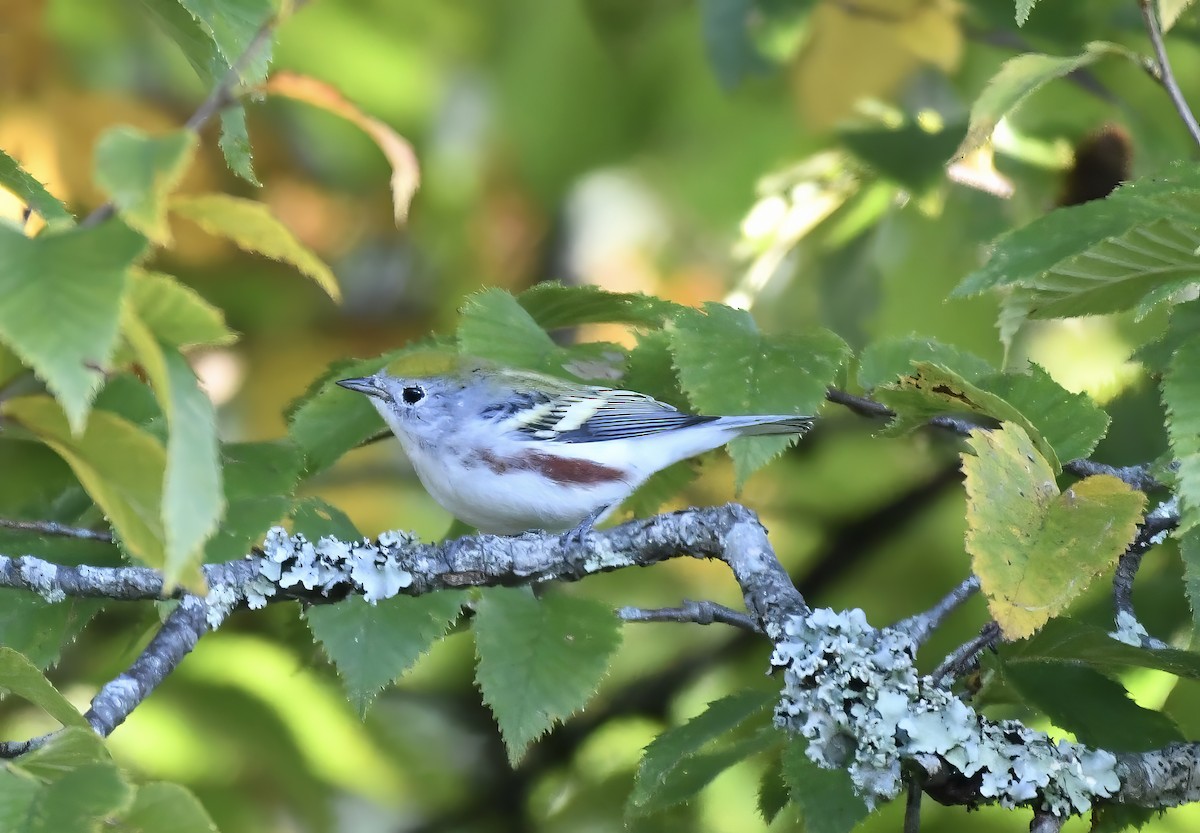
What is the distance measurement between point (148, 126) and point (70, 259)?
11.2 ft

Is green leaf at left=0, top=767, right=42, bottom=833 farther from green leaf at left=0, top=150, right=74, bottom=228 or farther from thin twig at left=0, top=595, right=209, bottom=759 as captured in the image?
green leaf at left=0, top=150, right=74, bottom=228

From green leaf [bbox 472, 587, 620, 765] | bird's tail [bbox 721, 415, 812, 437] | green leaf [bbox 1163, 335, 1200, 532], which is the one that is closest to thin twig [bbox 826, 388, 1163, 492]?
bird's tail [bbox 721, 415, 812, 437]

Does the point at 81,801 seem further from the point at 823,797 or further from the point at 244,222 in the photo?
the point at 823,797

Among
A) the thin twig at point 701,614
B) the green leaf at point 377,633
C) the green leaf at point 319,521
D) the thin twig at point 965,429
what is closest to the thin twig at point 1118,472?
the thin twig at point 965,429

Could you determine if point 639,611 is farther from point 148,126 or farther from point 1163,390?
point 148,126

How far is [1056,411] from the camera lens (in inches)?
75.9

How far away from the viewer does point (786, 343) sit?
2.04 metres

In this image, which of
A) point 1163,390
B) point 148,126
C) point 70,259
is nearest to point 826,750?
point 1163,390

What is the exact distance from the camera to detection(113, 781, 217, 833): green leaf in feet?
4.18

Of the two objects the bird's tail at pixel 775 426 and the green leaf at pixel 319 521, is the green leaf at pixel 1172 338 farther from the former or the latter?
the green leaf at pixel 319 521

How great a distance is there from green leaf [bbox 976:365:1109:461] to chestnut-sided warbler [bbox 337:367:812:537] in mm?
830

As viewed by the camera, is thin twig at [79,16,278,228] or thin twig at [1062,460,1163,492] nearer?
thin twig at [79,16,278,228]

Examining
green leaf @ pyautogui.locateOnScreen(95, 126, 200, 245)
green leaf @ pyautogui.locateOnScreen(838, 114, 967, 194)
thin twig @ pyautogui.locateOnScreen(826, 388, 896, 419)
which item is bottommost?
green leaf @ pyautogui.locateOnScreen(838, 114, 967, 194)

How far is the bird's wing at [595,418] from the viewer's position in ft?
9.91
